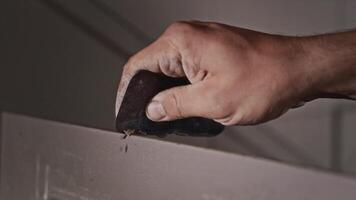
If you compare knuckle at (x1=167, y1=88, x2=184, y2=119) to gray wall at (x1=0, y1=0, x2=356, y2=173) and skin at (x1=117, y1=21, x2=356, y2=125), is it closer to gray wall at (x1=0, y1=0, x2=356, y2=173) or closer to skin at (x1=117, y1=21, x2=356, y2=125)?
skin at (x1=117, y1=21, x2=356, y2=125)

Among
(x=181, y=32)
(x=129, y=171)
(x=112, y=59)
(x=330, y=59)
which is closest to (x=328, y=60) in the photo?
(x=330, y=59)

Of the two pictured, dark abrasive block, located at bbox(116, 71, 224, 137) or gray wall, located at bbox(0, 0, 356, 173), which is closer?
dark abrasive block, located at bbox(116, 71, 224, 137)

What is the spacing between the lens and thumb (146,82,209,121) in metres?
0.38

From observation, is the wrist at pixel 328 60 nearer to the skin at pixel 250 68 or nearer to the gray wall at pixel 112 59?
the skin at pixel 250 68

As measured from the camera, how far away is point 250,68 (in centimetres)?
35

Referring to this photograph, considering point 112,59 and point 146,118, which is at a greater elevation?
point 146,118

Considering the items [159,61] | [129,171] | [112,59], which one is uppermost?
[159,61]

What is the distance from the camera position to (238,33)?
35 centimetres

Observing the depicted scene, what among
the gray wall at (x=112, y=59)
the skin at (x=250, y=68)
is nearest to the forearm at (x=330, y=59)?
the skin at (x=250, y=68)

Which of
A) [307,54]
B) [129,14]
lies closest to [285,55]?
[307,54]

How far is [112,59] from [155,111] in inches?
45.6

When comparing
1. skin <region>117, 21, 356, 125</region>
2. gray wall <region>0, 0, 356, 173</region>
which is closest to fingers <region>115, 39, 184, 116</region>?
skin <region>117, 21, 356, 125</region>

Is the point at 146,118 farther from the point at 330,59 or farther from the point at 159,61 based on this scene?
the point at 330,59

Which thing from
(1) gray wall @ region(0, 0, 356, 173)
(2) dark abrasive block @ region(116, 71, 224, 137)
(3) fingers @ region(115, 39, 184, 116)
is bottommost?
Result: (1) gray wall @ region(0, 0, 356, 173)
